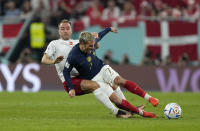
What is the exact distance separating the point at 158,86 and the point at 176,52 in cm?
158

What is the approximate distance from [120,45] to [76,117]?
10.6 metres

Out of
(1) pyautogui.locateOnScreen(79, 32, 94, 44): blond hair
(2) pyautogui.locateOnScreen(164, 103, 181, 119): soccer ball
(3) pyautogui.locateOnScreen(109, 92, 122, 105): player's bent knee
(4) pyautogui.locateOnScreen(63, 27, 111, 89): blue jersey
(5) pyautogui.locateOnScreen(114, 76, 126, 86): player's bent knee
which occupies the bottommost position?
(2) pyautogui.locateOnScreen(164, 103, 181, 119): soccer ball

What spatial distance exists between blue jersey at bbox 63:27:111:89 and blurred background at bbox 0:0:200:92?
33.4 feet

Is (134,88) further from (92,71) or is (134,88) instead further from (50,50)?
(50,50)

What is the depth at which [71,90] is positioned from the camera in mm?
12125

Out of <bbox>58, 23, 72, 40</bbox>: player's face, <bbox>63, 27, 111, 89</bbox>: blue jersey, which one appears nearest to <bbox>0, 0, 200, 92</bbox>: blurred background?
<bbox>58, 23, 72, 40</bbox>: player's face

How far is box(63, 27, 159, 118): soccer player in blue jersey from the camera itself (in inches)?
474

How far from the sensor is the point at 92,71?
12.5 metres

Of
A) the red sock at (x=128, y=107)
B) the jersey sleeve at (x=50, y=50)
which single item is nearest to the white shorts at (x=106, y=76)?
the red sock at (x=128, y=107)

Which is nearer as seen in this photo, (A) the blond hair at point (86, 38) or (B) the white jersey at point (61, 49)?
(A) the blond hair at point (86, 38)

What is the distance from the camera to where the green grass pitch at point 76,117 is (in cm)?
1064

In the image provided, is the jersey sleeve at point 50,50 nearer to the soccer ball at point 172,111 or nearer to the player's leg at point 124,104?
the player's leg at point 124,104

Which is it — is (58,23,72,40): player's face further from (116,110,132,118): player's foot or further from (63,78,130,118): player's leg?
(116,110,132,118): player's foot

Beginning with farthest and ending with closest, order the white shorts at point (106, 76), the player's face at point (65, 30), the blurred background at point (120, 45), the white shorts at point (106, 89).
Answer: the blurred background at point (120, 45) < the player's face at point (65, 30) < the white shorts at point (106, 76) < the white shorts at point (106, 89)
